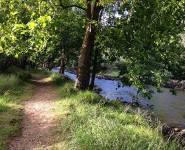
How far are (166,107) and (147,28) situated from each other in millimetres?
14874

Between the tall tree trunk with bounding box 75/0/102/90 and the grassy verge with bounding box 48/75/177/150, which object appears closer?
the grassy verge with bounding box 48/75/177/150

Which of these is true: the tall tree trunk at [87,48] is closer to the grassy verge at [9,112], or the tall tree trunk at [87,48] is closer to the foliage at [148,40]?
the foliage at [148,40]

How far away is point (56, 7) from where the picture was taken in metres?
15.1

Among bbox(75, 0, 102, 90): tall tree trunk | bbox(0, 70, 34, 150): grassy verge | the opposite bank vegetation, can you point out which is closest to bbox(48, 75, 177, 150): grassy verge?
the opposite bank vegetation

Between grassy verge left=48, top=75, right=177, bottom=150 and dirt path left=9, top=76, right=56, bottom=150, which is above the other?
grassy verge left=48, top=75, right=177, bottom=150

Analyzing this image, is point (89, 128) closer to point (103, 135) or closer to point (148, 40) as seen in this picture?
point (103, 135)

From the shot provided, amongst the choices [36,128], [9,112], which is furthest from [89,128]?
[9,112]

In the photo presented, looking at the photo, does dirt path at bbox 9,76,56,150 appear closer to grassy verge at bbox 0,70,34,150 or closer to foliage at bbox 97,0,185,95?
grassy verge at bbox 0,70,34,150

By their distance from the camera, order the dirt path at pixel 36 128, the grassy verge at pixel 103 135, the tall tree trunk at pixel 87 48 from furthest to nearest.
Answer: the tall tree trunk at pixel 87 48
the dirt path at pixel 36 128
the grassy verge at pixel 103 135

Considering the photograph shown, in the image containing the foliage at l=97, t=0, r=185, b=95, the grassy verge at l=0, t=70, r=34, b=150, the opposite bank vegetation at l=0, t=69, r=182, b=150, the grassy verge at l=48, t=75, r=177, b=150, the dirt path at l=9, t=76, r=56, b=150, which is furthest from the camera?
the foliage at l=97, t=0, r=185, b=95

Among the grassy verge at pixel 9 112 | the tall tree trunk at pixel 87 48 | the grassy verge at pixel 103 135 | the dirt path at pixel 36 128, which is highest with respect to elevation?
the tall tree trunk at pixel 87 48

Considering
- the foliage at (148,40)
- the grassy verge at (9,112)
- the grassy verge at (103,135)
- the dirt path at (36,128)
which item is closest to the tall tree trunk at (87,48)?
the foliage at (148,40)

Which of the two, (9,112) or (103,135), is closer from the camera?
(103,135)

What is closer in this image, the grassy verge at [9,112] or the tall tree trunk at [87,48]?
the grassy verge at [9,112]
